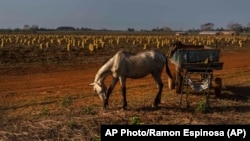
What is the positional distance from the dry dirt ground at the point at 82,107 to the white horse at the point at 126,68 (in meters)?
0.61

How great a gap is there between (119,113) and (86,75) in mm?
10633

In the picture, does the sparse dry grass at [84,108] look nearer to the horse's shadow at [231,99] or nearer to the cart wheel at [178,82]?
the horse's shadow at [231,99]

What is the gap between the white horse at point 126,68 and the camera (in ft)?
41.3

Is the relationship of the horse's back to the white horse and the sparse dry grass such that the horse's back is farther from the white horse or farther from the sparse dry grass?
the sparse dry grass

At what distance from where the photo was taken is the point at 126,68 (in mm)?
12648

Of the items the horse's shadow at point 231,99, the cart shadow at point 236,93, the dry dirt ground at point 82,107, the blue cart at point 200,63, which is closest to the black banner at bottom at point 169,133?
the dry dirt ground at point 82,107

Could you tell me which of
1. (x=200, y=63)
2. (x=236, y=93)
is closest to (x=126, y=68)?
(x=200, y=63)

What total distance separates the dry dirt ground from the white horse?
606mm

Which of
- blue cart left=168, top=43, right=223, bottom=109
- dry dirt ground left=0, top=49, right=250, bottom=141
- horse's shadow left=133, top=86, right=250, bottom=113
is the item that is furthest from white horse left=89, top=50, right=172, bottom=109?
blue cart left=168, top=43, right=223, bottom=109

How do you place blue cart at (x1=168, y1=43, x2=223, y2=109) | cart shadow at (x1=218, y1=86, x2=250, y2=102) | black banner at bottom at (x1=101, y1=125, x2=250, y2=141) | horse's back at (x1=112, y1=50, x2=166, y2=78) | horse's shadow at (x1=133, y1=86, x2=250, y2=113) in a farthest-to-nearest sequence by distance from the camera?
cart shadow at (x1=218, y1=86, x2=250, y2=102) < blue cart at (x1=168, y1=43, x2=223, y2=109) < horse's shadow at (x1=133, y1=86, x2=250, y2=113) < horse's back at (x1=112, y1=50, x2=166, y2=78) < black banner at bottom at (x1=101, y1=125, x2=250, y2=141)

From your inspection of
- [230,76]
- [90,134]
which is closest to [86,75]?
[230,76]

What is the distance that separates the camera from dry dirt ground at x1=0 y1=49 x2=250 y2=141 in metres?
9.90

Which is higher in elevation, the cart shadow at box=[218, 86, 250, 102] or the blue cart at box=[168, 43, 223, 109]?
the blue cart at box=[168, 43, 223, 109]

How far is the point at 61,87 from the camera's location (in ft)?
59.7
